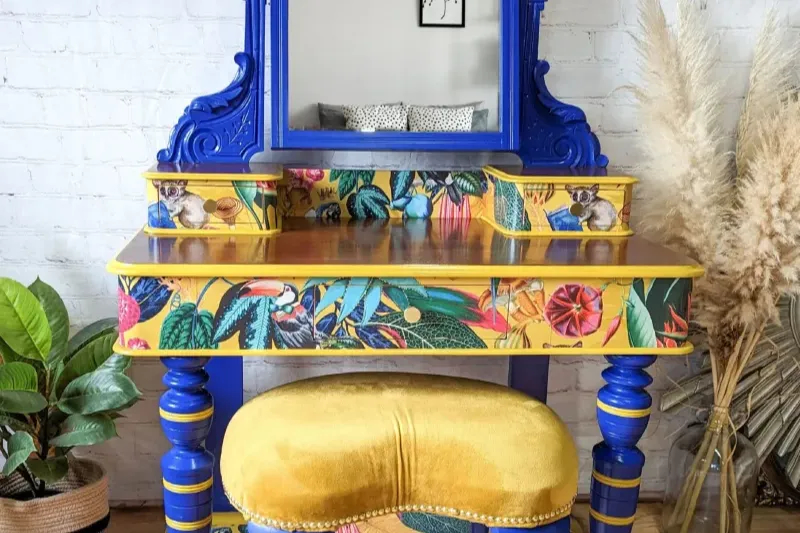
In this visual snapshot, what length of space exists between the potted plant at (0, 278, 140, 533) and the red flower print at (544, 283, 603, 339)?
0.88 m

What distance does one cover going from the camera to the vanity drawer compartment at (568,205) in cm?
161

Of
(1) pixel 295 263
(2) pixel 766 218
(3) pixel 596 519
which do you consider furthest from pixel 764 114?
(1) pixel 295 263

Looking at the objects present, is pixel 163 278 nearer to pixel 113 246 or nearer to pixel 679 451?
pixel 113 246

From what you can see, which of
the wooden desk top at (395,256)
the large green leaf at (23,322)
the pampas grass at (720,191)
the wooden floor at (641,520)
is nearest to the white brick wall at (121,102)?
the pampas grass at (720,191)

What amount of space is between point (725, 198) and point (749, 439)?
668 millimetres

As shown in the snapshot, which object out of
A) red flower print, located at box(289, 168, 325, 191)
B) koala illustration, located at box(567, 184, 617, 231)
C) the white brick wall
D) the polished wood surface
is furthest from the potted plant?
koala illustration, located at box(567, 184, 617, 231)

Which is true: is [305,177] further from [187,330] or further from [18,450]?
[18,450]

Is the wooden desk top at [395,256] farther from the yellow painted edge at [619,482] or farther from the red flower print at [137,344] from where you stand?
the yellow painted edge at [619,482]

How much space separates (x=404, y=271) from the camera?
1.32 meters

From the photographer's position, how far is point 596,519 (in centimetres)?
156

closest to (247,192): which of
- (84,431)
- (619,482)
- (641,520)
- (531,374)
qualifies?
(84,431)

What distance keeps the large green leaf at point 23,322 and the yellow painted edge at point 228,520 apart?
58 centimetres

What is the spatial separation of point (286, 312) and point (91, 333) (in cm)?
69

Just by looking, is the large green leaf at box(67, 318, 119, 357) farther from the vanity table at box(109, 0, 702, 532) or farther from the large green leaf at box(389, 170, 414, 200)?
the large green leaf at box(389, 170, 414, 200)
